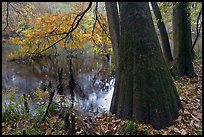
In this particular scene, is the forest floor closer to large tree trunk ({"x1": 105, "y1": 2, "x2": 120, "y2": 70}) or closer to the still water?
large tree trunk ({"x1": 105, "y1": 2, "x2": 120, "y2": 70})

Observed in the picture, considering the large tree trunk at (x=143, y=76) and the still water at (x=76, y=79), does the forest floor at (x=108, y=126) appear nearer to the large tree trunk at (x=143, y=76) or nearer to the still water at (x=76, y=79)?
the large tree trunk at (x=143, y=76)

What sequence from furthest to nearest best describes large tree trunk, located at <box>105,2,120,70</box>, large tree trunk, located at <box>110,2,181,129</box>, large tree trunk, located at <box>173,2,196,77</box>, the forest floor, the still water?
the still water < large tree trunk, located at <box>173,2,196,77</box> < large tree trunk, located at <box>105,2,120,70</box> < large tree trunk, located at <box>110,2,181,129</box> < the forest floor

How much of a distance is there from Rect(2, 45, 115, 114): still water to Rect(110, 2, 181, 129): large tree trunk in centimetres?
425

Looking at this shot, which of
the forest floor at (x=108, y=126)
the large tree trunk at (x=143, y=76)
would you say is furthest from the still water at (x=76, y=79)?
the large tree trunk at (x=143, y=76)

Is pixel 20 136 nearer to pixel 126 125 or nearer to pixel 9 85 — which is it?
pixel 126 125

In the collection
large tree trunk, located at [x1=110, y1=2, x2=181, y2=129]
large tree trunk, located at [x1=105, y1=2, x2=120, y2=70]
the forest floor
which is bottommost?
the forest floor

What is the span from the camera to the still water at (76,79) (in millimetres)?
11995

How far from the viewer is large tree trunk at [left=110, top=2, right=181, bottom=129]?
5.37 m

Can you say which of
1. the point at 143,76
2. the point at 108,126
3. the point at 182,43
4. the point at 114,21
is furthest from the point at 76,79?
the point at 143,76

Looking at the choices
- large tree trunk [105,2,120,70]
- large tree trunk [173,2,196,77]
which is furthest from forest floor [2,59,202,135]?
large tree trunk [173,2,196,77]

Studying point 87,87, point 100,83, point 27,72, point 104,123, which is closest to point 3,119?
point 104,123

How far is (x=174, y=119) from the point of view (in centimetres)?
548

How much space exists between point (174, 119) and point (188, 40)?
17.4 feet

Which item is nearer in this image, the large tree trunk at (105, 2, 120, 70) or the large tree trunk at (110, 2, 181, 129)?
the large tree trunk at (110, 2, 181, 129)
